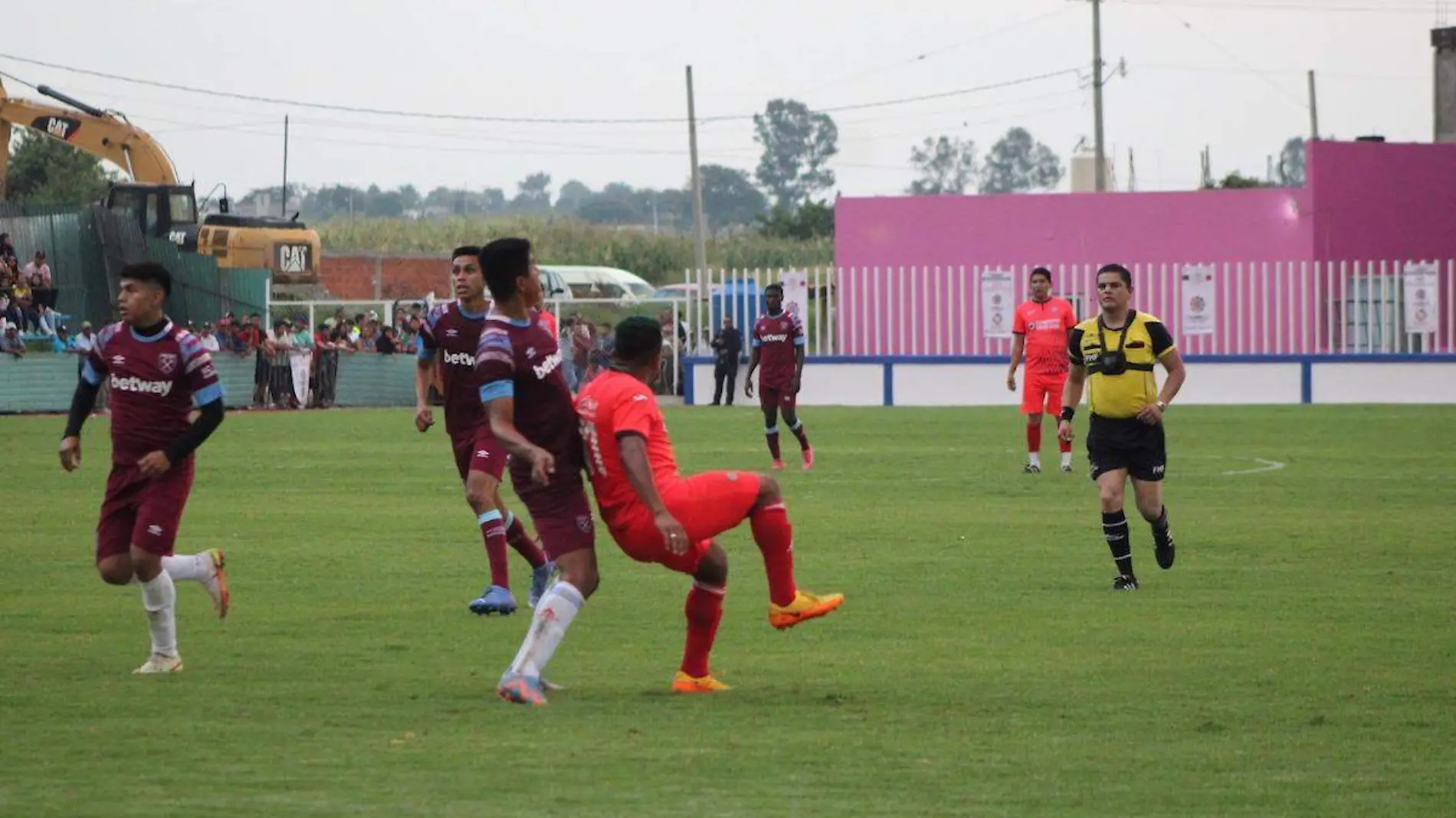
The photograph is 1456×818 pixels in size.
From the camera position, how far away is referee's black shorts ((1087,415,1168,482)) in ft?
44.6

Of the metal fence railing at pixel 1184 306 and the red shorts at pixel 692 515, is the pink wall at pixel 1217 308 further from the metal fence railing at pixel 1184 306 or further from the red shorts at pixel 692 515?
the red shorts at pixel 692 515

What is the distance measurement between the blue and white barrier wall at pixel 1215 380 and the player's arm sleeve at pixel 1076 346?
2765 cm

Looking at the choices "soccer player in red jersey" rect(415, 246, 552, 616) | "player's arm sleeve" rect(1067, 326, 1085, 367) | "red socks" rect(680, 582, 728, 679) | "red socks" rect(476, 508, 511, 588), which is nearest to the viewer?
"red socks" rect(680, 582, 728, 679)

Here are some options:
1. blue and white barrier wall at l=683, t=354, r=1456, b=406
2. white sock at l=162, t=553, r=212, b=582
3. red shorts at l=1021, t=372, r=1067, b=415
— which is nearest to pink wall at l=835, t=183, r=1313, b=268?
blue and white barrier wall at l=683, t=354, r=1456, b=406

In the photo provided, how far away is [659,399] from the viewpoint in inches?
1763

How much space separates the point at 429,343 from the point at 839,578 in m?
3.19

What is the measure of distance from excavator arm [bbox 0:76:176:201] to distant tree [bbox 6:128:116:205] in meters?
30.3

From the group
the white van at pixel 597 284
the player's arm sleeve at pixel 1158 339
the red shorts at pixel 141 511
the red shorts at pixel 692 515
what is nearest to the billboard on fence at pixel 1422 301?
the player's arm sleeve at pixel 1158 339

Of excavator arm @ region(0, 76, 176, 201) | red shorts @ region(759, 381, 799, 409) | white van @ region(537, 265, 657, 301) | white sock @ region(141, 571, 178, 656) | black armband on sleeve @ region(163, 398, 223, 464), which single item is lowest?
white sock @ region(141, 571, 178, 656)

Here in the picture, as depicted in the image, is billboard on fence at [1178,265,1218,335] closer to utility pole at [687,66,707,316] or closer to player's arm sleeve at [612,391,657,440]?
utility pole at [687,66,707,316]

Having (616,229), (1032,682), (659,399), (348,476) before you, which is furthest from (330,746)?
(616,229)

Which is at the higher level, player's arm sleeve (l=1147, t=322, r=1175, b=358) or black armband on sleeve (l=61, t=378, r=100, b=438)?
player's arm sleeve (l=1147, t=322, r=1175, b=358)

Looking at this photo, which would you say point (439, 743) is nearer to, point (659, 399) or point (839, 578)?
point (839, 578)

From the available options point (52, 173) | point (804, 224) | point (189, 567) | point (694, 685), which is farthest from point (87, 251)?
point (804, 224)
